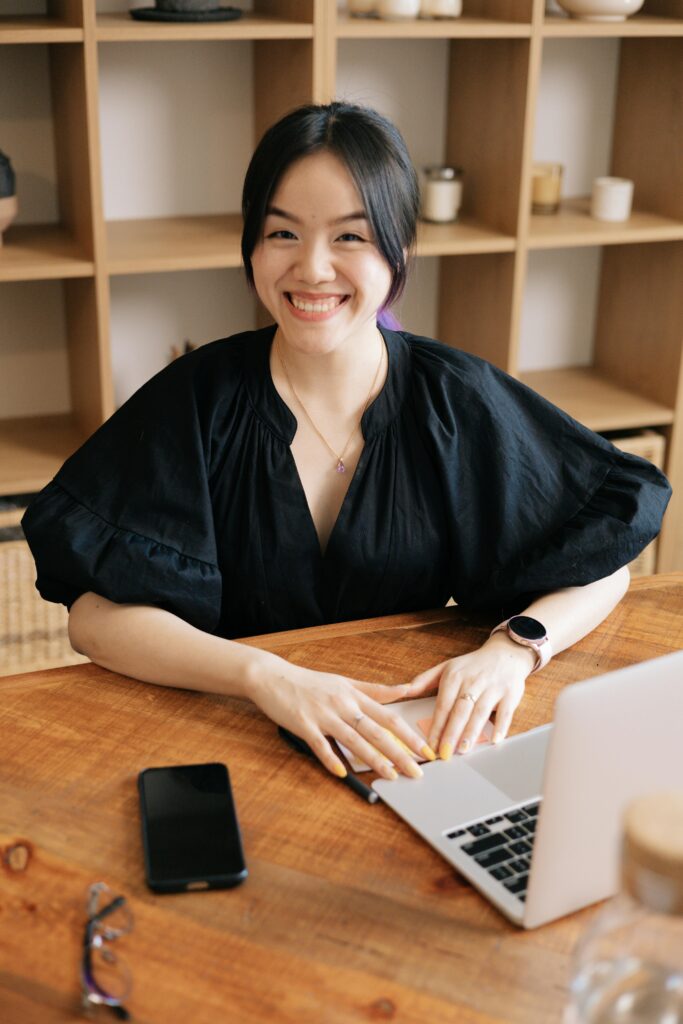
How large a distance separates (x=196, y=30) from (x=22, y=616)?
1337 mm

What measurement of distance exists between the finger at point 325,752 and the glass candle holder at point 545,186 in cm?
222

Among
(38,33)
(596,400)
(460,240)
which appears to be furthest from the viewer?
(596,400)

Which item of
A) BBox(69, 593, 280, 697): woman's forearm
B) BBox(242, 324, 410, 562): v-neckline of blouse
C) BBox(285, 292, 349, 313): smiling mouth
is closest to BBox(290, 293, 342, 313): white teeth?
BBox(285, 292, 349, 313): smiling mouth

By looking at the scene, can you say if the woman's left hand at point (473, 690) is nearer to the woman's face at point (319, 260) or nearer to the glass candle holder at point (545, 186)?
the woman's face at point (319, 260)

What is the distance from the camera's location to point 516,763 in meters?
1.29

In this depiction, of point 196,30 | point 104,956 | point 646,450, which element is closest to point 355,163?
point 104,956

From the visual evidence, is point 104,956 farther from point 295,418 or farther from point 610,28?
point 610,28

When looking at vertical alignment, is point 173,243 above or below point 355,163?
below

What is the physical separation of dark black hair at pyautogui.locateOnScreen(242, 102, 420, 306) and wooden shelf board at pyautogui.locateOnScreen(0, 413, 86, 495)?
1.26 meters

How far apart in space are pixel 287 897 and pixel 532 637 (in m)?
0.51

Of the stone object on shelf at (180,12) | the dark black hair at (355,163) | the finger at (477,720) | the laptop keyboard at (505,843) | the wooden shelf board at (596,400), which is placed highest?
the stone object on shelf at (180,12)

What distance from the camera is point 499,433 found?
5.58 ft

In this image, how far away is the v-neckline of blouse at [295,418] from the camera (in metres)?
1.68

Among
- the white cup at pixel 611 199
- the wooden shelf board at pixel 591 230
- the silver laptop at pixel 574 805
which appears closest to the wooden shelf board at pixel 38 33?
the wooden shelf board at pixel 591 230
